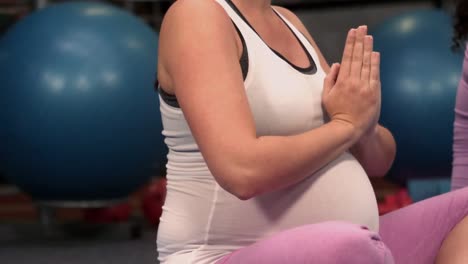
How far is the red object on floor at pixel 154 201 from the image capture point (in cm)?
361

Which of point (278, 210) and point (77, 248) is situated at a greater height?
point (278, 210)

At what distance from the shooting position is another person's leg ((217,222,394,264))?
4.10 feet

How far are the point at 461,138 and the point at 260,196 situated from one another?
0.68 metres

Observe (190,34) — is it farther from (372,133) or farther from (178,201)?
(372,133)

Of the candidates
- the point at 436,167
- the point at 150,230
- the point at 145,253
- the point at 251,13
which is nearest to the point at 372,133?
the point at 251,13

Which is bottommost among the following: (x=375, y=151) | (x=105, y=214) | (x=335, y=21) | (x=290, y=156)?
(x=105, y=214)

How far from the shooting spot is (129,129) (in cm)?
315

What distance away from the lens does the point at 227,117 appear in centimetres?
129

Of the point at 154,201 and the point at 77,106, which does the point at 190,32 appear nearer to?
the point at 77,106

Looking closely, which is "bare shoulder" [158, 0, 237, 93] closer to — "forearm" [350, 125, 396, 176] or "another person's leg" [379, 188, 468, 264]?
"forearm" [350, 125, 396, 176]

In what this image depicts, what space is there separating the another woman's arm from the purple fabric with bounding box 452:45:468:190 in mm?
561

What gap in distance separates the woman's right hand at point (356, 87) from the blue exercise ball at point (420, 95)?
6.31 feet

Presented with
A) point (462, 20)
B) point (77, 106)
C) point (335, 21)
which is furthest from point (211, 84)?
point (335, 21)

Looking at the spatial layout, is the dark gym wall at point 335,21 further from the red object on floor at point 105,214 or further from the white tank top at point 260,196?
the white tank top at point 260,196
